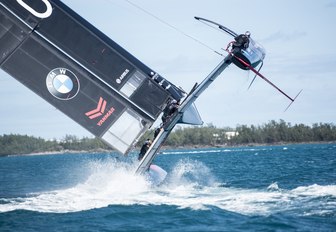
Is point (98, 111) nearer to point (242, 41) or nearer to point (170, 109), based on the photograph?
point (170, 109)

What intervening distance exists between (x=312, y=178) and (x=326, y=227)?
1036 cm

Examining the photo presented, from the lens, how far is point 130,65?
18812 millimetres

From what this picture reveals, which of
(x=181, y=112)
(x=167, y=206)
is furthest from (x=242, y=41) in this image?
(x=167, y=206)

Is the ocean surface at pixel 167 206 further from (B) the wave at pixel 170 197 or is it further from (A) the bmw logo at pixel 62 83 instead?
(A) the bmw logo at pixel 62 83

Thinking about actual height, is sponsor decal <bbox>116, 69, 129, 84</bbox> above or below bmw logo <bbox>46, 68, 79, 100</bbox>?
above

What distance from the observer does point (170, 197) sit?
17.6 m

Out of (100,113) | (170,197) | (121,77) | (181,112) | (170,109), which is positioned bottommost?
(170,197)

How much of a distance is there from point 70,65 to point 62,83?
1.98 ft

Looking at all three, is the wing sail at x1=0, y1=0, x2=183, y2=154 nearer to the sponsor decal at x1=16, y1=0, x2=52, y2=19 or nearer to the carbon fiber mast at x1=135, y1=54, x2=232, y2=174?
the sponsor decal at x1=16, y1=0, x2=52, y2=19

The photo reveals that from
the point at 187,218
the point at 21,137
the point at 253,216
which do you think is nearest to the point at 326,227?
the point at 253,216

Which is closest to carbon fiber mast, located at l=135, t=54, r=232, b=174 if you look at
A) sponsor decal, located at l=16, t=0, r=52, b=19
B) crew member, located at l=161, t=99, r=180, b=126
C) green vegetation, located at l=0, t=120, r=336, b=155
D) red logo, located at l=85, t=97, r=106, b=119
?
crew member, located at l=161, t=99, r=180, b=126

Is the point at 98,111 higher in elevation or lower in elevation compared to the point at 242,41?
lower

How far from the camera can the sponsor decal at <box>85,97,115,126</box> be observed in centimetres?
1839

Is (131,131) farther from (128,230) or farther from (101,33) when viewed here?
(128,230)
